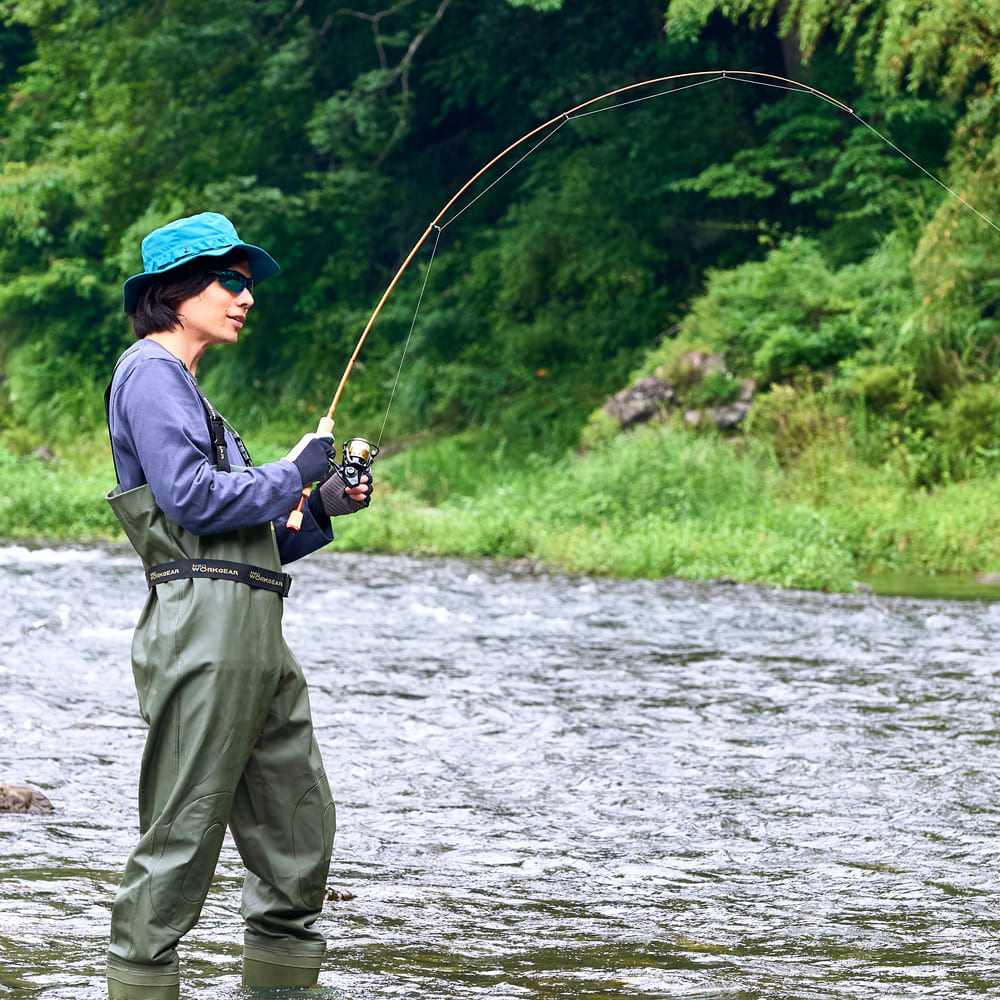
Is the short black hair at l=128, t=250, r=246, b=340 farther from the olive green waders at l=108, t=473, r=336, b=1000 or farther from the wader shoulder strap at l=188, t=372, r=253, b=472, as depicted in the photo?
the olive green waders at l=108, t=473, r=336, b=1000

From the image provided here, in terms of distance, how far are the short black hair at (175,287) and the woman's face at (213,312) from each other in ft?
0.03

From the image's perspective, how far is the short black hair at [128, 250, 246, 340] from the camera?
9.88ft

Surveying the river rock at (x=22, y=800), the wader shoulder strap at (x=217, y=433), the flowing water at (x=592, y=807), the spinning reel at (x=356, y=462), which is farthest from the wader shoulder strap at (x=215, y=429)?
the river rock at (x=22, y=800)

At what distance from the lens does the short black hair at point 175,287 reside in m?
3.01

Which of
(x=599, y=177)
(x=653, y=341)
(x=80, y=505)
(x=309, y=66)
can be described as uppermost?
(x=309, y=66)

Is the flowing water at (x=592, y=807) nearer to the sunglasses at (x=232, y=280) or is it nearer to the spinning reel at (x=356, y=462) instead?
the spinning reel at (x=356, y=462)

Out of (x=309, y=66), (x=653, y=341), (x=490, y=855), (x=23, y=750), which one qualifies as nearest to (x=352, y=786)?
(x=490, y=855)

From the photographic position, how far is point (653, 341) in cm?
2044

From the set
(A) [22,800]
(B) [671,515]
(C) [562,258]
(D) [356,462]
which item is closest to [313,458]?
(D) [356,462]

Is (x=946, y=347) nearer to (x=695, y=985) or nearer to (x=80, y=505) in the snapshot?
(x=80, y=505)

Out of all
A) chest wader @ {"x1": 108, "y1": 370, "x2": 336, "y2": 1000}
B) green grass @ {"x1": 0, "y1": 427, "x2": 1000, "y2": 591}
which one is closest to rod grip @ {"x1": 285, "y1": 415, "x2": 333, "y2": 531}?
chest wader @ {"x1": 108, "y1": 370, "x2": 336, "y2": 1000}

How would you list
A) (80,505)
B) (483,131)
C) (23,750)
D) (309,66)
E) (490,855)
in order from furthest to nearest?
(483,131) < (309,66) < (80,505) < (23,750) < (490,855)

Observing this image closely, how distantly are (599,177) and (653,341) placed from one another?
9.25ft

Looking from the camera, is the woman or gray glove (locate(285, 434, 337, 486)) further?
gray glove (locate(285, 434, 337, 486))
